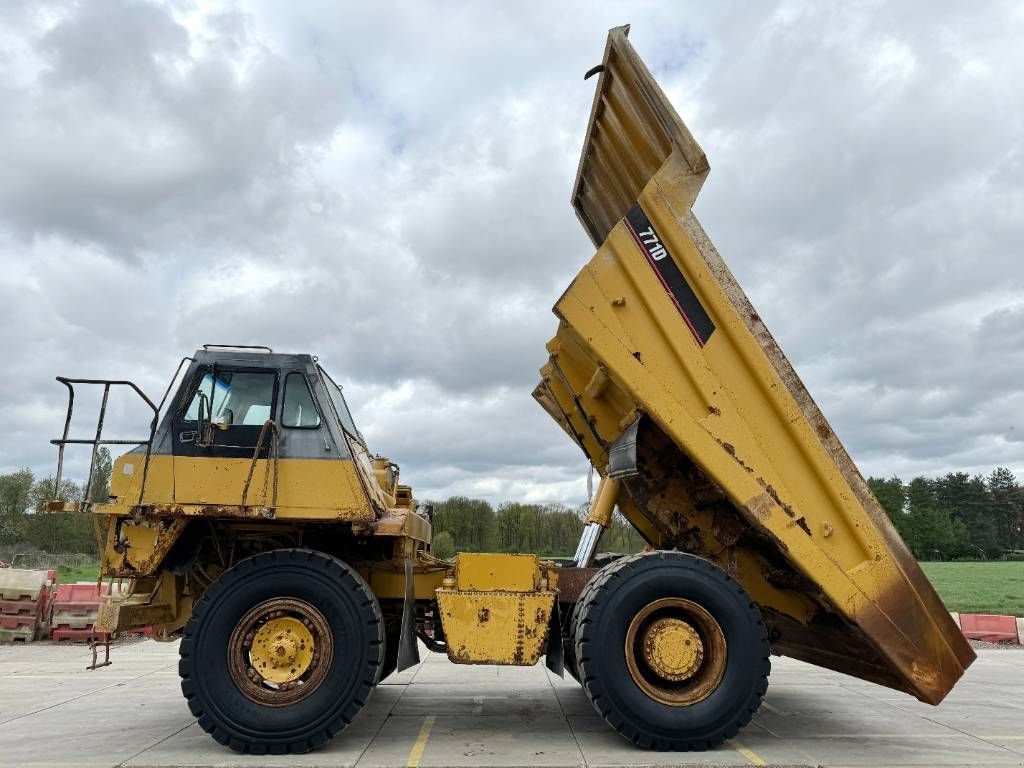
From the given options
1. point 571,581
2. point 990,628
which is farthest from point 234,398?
point 990,628

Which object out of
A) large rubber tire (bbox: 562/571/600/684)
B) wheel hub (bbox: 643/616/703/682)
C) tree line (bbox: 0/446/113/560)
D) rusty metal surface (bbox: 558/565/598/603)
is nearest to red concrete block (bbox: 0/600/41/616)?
large rubber tire (bbox: 562/571/600/684)

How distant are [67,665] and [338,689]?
763cm

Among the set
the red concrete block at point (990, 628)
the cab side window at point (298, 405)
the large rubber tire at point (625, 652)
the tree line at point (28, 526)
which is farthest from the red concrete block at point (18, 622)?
the tree line at point (28, 526)

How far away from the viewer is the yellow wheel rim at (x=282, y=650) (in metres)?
5.64

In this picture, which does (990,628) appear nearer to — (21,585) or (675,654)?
(675,654)

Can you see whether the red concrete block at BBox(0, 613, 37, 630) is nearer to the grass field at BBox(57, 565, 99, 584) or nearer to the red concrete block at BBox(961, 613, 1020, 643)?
the grass field at BBox(57, 565, 99, 584)

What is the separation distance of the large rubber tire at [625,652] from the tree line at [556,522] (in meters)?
1.44

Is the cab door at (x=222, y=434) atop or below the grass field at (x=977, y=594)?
atop

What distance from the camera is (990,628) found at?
14070mm

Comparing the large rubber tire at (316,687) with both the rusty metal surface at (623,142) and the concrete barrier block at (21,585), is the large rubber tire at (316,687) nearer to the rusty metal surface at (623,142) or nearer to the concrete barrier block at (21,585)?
the rusty metal surface at (623,142)

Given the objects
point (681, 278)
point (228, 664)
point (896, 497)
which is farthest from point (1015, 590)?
point (896, 497)

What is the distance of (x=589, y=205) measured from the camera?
25.5 ft

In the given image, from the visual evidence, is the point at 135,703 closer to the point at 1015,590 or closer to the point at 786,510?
the point at 786,510

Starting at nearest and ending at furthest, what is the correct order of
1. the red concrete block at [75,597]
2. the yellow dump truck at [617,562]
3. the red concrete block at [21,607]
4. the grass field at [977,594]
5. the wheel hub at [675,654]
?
1. the yellow dump truck at [617,562]
2. the wheel hub at [675,654]
3. the red concrete block at [21,607]
4. the red concrete block at [75,597]
5. the grass field at [977,594]
